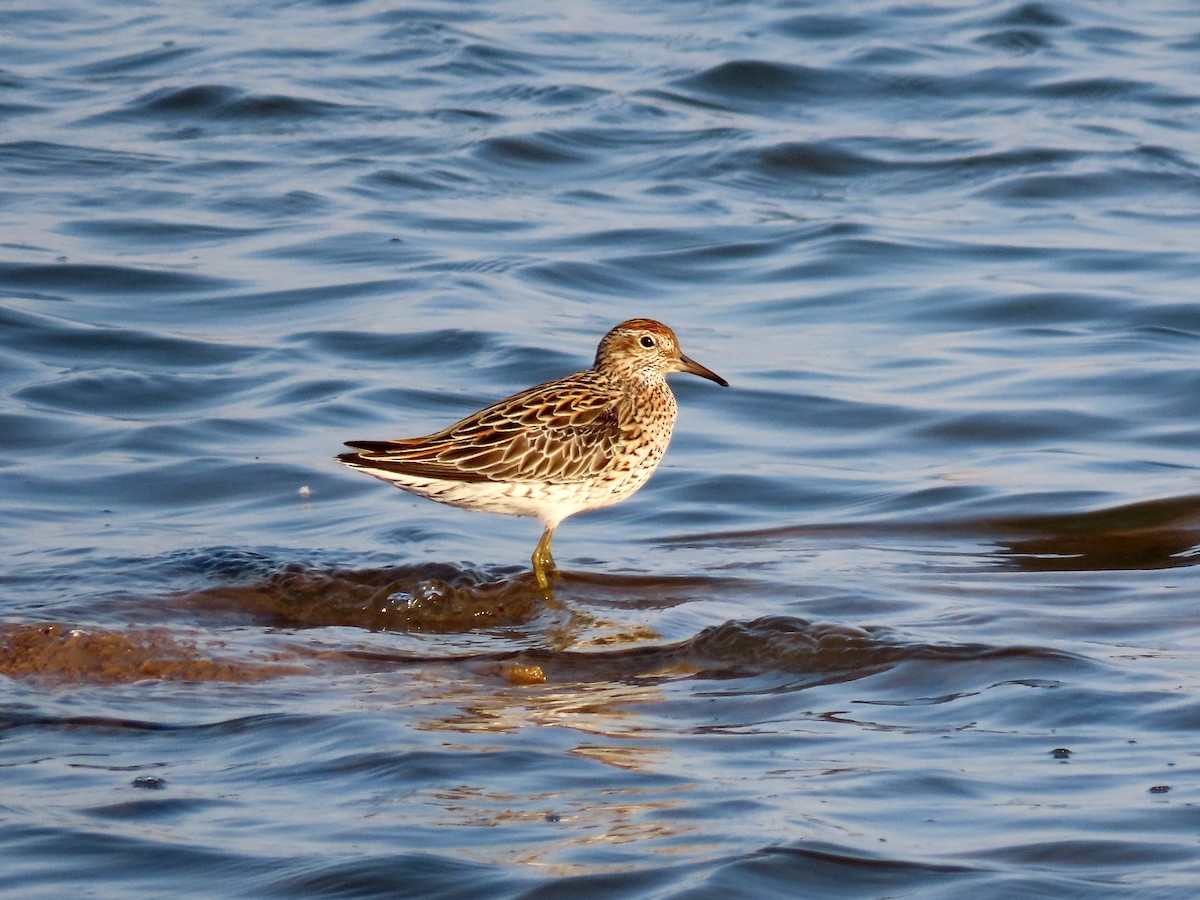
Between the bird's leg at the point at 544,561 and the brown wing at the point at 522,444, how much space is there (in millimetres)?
326

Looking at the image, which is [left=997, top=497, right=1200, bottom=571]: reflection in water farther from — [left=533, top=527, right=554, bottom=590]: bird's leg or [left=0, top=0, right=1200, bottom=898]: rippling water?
[left=533, top=527, right=554, bottom=590]: bird's leg

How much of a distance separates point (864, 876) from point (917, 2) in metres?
17.5

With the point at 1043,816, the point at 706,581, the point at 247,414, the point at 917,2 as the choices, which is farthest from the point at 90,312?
the point at 917,2

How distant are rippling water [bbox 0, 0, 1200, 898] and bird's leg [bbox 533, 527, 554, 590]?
145 millimetres

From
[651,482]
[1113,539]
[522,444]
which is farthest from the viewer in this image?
[651,482]

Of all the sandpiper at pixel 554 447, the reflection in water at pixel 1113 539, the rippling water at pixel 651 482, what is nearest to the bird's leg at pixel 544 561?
the sandpiper at pixel 554 447

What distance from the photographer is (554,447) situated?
8.55 m

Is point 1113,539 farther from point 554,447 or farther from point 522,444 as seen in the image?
point 522,444

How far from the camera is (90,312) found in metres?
12.9

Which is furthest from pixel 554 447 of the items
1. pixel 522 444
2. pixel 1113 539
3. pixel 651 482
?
pixel 1113 539

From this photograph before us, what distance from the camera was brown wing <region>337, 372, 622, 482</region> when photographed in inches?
324

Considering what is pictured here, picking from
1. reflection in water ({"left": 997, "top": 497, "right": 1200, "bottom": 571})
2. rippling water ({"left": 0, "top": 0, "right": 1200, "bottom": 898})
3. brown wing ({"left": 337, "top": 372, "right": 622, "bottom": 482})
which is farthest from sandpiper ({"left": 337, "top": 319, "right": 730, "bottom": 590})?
reflection in water ({"left": 997, "top": 497, "right": 1200, "bottom": 571})

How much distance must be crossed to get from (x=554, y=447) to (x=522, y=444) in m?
0.15

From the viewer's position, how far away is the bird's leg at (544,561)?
8469mm
